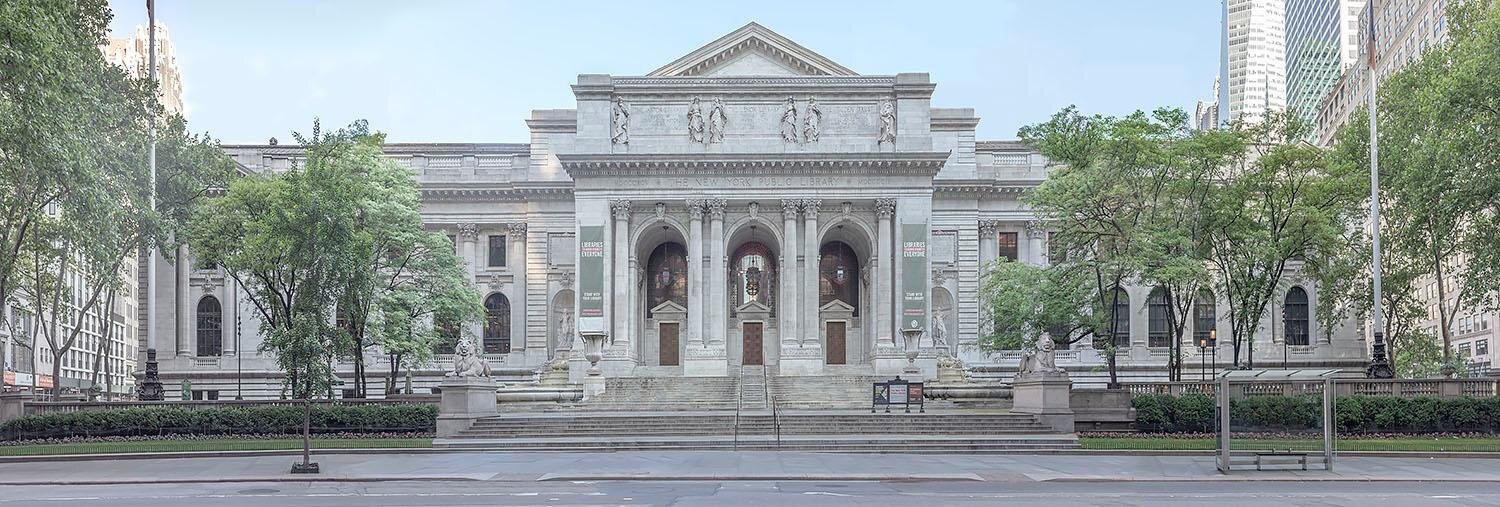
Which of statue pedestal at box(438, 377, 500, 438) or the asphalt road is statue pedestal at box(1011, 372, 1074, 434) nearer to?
the asphalt road

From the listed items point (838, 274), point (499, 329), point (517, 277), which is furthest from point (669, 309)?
point (499, 329)

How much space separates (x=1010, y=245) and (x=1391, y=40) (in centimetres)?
4575

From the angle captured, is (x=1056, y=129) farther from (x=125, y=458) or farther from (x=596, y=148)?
(x=125, y=458)

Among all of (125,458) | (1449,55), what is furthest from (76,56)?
(1449,55)

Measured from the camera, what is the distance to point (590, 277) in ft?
219

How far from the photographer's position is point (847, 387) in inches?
2431

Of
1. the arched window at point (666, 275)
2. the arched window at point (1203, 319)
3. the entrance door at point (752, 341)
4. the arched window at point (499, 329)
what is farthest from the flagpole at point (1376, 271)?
the arched window at point (499, 329)

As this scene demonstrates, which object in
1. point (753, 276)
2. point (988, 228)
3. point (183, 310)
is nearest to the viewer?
point (753, 276)

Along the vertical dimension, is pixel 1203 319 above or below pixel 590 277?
below

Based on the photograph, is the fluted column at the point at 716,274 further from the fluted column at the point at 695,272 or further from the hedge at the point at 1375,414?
the hedge at the point at 1375,414

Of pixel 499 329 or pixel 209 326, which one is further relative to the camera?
pixel 499 329

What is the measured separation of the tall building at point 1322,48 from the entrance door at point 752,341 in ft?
322

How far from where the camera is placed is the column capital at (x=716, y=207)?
223 feet

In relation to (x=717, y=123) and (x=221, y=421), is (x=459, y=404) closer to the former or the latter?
(x=221, y=421)
